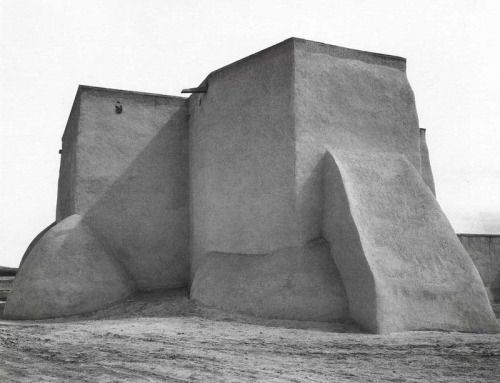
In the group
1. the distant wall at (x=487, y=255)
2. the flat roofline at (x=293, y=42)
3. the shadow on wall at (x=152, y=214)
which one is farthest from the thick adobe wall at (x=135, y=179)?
the distant wall at (x=487, y=255)

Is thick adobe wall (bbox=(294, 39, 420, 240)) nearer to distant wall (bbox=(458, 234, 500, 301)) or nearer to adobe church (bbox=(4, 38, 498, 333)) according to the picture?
adobe church (bbox=(4, 38, 498, 333))

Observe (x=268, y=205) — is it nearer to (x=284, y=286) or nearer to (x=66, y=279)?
(x=284, y=286)

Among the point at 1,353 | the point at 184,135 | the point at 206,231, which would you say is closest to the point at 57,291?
the point at 206,231

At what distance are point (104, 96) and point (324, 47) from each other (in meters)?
5.45

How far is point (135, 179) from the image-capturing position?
38.3ft

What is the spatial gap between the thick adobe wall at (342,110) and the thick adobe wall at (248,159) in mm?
244

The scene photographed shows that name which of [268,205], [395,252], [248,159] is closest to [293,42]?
[248,159]

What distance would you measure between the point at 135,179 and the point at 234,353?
261 inches

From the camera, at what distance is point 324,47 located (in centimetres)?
970

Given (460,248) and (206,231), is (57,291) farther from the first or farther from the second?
(460,248)

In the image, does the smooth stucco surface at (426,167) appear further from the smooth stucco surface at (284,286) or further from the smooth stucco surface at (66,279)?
the smooth stucco surface at (66,279)

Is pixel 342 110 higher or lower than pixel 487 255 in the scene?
higher

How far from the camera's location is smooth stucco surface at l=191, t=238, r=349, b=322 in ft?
26.8

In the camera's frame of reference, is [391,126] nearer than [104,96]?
Yes
